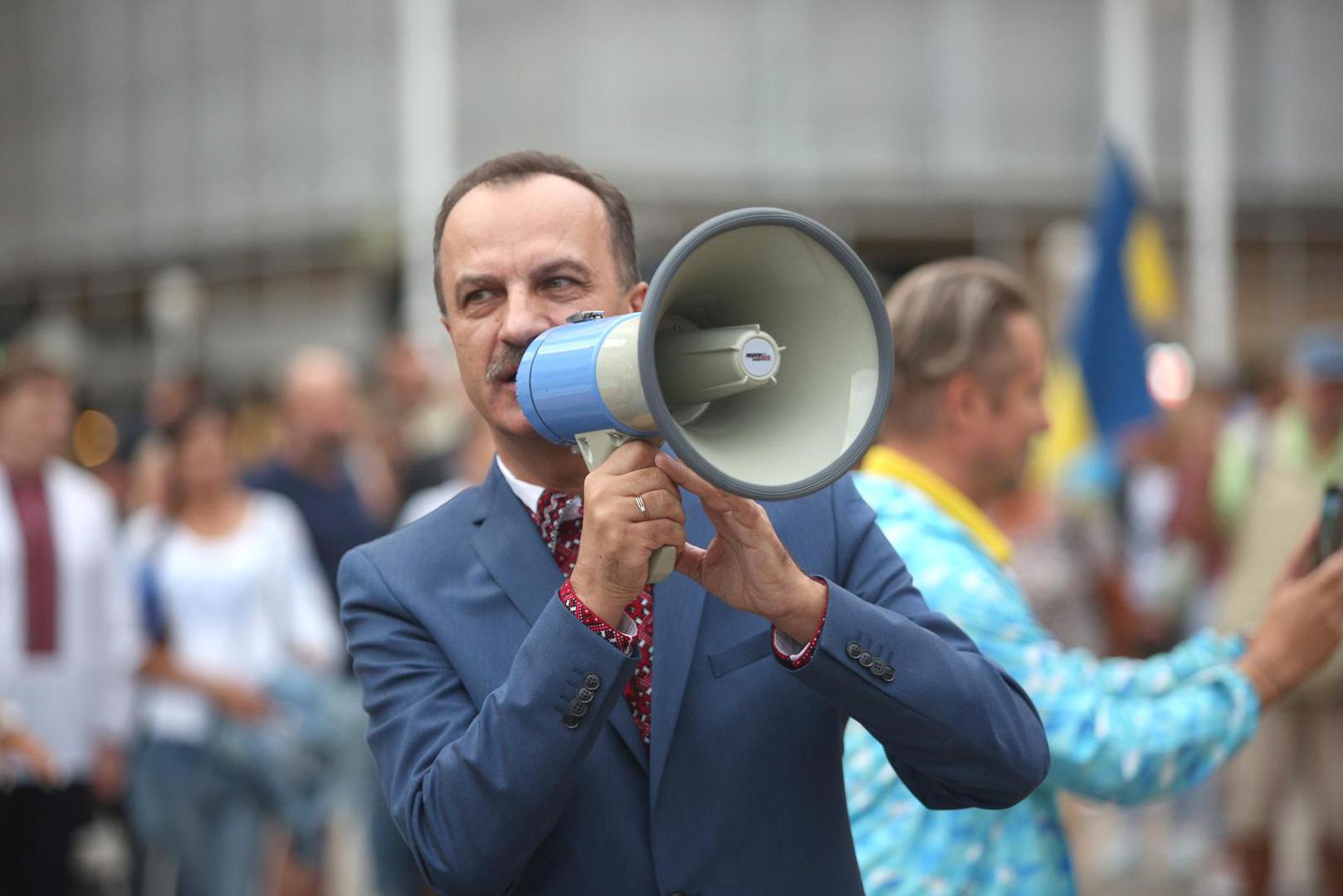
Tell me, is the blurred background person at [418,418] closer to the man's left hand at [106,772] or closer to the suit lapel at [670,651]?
the man's left hand at [106,772]

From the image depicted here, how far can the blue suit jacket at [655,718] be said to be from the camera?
217cm

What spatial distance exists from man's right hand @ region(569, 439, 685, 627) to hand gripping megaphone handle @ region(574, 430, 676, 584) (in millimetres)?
12

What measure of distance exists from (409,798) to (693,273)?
0.77 meters

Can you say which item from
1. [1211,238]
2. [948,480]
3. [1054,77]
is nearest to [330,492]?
[948,480]

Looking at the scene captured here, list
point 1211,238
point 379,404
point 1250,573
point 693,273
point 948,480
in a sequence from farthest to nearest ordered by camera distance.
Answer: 1. point 1211,238
2. point 379,404
3. point 1250,573
4. point 948,480
5. point 693,273

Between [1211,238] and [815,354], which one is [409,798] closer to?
[815,354]

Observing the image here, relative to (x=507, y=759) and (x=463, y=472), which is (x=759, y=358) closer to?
(x=507, y=759)

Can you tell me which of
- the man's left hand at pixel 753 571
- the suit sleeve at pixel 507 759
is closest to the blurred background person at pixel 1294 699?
the man's left hand at pixel 753 571

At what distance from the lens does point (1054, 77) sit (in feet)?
68.0

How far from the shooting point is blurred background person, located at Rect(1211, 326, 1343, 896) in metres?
6.08

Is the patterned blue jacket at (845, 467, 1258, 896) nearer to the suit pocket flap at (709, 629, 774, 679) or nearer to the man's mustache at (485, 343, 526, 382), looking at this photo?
the suit pocket flap at (709, 629, 774, 679)

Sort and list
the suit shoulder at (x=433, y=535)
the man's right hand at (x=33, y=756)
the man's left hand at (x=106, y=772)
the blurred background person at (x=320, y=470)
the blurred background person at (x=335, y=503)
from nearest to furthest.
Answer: the suit shoulder at (x=433, y=535) < the man's right hand at (x=33, y=756) < the man's left hand at (x=106, y=772) < the blurred background person at (x=335, y=503) < the blurred background person at (x=320, y=470)

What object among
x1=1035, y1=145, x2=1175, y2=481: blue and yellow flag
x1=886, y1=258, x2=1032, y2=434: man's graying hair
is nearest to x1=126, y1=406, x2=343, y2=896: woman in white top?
x1=1035, y1=145, x2=1175, y2=481: blue and yellow flag

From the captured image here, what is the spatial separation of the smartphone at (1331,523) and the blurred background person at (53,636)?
4.33 m
